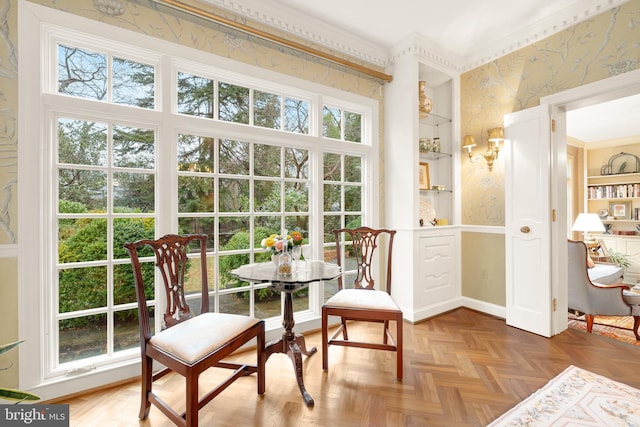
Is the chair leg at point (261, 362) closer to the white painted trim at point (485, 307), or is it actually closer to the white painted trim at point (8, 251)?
the white painted trim at point (8, 251)

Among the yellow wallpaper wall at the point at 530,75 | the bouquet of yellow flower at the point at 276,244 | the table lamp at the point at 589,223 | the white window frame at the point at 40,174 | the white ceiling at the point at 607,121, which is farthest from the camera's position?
the table lamp at the point at 589,223

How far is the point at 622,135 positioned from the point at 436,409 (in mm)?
6892

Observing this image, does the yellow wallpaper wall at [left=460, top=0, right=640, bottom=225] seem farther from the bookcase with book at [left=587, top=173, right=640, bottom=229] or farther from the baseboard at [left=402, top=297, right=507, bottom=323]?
the bookcase with book at [left=587, top=173, right=640, bottom=229]

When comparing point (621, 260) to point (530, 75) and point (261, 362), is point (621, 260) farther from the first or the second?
point (261, 362)

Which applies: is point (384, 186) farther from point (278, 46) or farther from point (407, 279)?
point (278, 46)

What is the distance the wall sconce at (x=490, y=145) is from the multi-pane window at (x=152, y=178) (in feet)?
5.81

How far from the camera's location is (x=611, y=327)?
11.2ft

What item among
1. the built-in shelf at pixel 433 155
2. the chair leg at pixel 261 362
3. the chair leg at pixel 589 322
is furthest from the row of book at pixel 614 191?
the chair leg at pixel 261 362

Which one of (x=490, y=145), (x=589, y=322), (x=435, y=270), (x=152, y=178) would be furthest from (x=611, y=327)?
(x=152, y=178)

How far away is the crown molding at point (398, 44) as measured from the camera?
2.47 metres

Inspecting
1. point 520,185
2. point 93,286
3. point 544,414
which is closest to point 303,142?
point 93,286

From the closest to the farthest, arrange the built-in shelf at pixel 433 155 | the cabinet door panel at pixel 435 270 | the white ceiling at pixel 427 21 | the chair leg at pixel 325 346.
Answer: the chair leg at pixel 325 346, the white ceiling at pixel 427 21, the cabinet door panel at pixel 435 270, the built-in shelf at pixel 433 155
